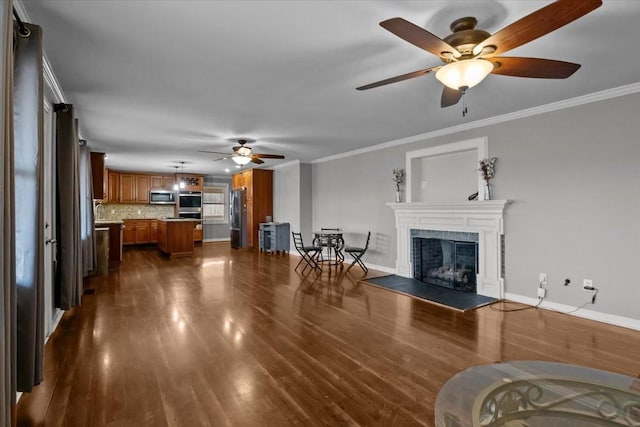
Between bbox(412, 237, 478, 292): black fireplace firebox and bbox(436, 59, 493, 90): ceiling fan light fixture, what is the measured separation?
317 cm

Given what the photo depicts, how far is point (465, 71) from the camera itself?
222cm

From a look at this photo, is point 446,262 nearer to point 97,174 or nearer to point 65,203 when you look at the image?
point 65,203

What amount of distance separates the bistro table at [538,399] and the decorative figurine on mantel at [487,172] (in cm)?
320

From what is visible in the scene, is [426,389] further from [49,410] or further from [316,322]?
[49,410]

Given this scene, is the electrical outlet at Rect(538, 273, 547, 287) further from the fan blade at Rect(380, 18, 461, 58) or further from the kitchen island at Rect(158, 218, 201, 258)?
the kitchen island at Rect(158, 218, 201, 258)

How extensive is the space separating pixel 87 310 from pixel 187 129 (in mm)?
2813

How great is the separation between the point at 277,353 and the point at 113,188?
30.8ft

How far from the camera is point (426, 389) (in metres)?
2.27

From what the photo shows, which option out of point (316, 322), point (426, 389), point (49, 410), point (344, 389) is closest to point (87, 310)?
point (49, 410)

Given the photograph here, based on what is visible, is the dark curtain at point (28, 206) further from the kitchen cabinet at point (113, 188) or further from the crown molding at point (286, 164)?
the kitchen cabinet at point (113, 188)

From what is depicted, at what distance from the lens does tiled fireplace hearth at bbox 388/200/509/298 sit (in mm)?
4516

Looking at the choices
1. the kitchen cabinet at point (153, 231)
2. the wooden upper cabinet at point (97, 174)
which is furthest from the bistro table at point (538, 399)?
the kitchen cabinet at point (153, 231)

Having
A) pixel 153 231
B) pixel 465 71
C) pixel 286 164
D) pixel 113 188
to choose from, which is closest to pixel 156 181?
pixel 113 188

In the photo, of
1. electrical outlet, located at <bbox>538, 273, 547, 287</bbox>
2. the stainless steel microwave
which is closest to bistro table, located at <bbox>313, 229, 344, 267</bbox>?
electrical outlet, located at <bbox>538, 273, 547, 287</bbox>
